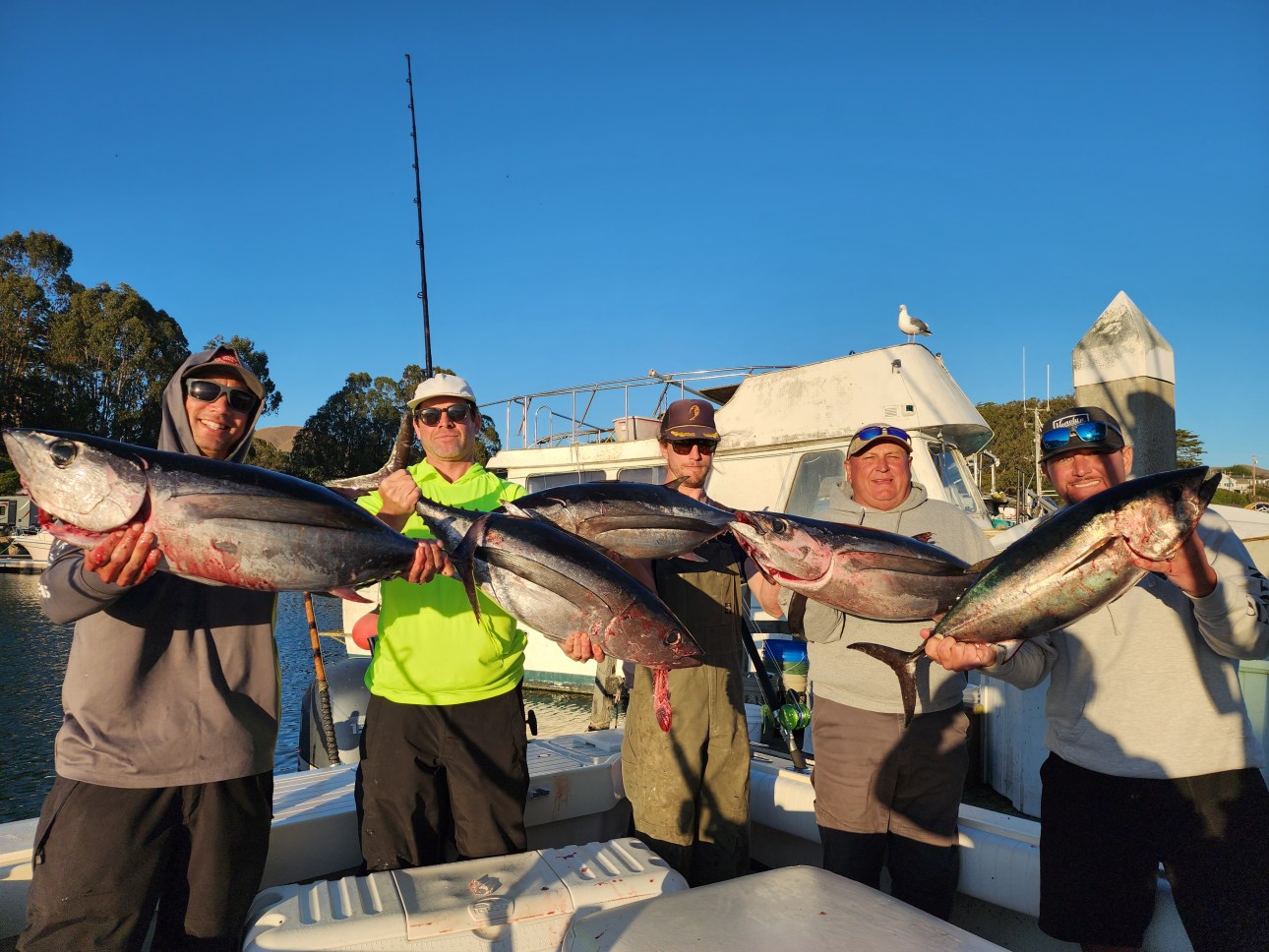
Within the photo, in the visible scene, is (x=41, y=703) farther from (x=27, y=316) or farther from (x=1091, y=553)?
(x=27, y=316)

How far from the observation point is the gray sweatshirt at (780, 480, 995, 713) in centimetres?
309

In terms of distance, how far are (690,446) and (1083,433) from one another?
5.06 ft

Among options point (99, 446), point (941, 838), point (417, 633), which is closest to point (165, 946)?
point (417, 633)

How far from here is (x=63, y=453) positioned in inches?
80.4

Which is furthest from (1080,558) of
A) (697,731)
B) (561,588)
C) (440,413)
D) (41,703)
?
(41,703)

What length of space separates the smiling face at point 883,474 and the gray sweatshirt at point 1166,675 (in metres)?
0.87

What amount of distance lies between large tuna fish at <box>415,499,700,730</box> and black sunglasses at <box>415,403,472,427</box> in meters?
0.79

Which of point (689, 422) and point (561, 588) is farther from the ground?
point (689, 422)

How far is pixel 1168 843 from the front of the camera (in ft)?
7.92

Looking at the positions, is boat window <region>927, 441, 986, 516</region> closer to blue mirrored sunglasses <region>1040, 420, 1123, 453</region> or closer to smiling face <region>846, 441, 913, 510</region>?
smiling face <region>846, 441, 913, 510</region>

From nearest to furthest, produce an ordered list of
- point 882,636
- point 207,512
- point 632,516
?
1. point 207,512
2. point 632,516
3. point 882,636

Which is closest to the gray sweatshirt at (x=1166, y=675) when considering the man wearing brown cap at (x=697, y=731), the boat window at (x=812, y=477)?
the man wearing brown cap at (x=697, y=731)

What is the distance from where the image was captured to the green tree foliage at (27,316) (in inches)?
1351

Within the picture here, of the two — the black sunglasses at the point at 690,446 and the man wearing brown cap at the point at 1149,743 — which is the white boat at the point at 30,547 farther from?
the man wearing brown cap at the point at 1149,743
